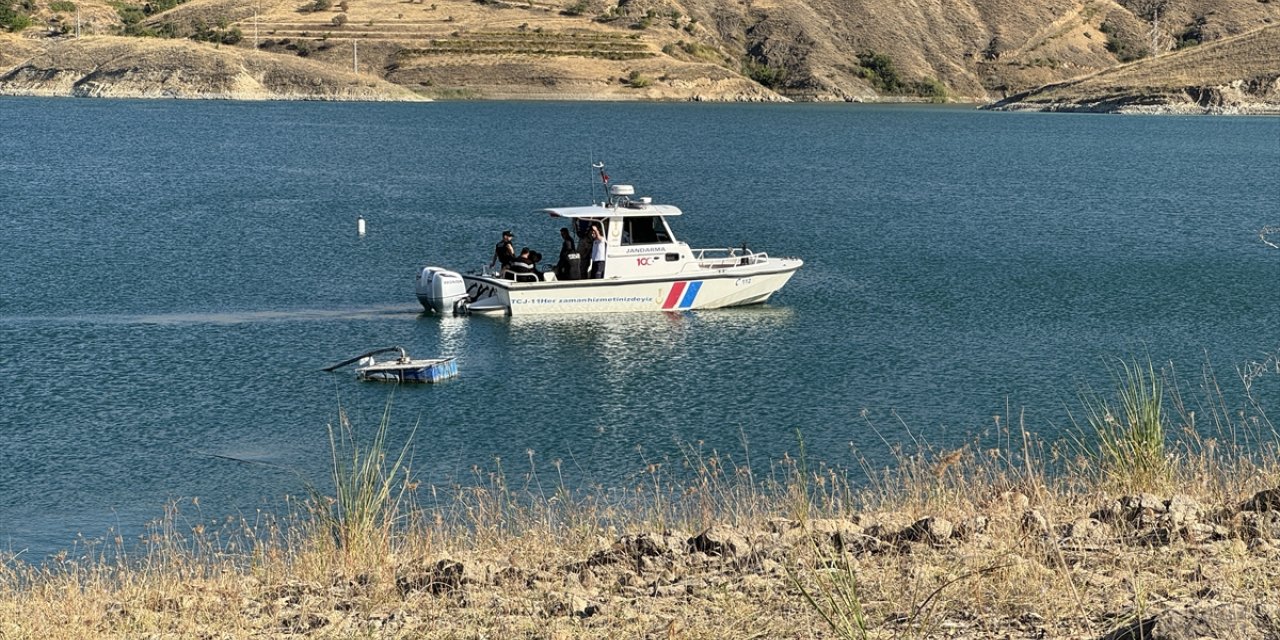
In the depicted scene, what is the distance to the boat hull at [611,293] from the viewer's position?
3266 centimetres

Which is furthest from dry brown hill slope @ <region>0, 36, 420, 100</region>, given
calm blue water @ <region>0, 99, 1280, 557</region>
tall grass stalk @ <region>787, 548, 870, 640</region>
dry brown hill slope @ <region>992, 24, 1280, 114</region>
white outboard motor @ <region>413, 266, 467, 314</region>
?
tall grass stalk @ <region>787, 548, 870, 640</region>

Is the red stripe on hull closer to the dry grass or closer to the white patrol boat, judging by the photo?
the white patrol boat

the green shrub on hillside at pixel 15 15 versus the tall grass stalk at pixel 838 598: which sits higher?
the green shrub on hillside at pixel 15 15

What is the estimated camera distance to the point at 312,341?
1192 inches

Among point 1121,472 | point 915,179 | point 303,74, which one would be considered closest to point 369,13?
point 303,74

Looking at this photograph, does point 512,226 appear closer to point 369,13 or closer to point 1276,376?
point 1276,376

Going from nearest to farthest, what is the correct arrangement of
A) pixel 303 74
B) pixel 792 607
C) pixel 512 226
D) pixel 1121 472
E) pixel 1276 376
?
pixel 792 607 < pixel 1121 472 < pixel 1276 376 < pixel 512 226 < pixel 303 74

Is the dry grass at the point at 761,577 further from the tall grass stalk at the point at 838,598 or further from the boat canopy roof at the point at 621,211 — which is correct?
the boat canopy roof at the point at 621,211

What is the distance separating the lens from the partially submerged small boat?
26109mm

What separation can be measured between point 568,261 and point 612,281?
113cm

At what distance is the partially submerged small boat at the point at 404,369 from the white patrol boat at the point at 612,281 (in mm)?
5834

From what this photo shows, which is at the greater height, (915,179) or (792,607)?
(792,607)

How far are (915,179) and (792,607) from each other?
226 ft

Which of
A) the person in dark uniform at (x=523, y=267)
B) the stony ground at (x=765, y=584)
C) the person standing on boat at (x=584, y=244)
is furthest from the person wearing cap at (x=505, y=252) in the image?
the stony ground at (x=765, y=584)
